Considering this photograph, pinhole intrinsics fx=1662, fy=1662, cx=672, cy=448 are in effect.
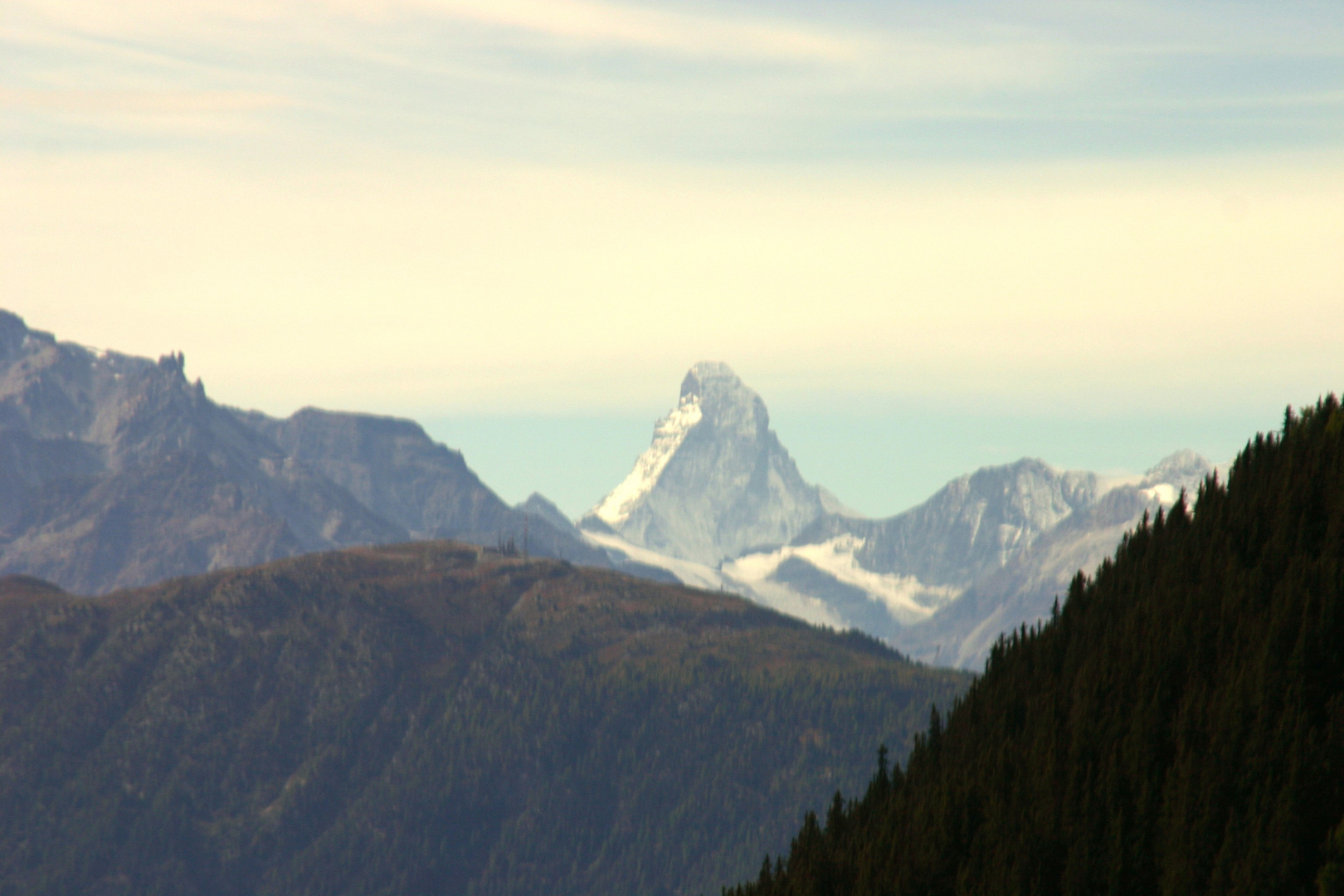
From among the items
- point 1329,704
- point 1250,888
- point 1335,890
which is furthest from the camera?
point 1329,704

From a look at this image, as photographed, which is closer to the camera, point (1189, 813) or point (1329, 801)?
point (1329, 801)

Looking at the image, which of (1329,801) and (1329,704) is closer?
(1329,801)

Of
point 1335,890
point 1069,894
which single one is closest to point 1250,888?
point 1335,890

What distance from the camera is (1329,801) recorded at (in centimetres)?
18362

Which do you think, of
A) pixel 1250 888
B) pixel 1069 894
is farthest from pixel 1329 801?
pixel 1069 894

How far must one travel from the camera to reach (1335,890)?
531ft

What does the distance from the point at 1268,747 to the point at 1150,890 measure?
73.6 feet

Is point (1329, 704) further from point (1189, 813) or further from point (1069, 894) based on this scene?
point (1069, 894)

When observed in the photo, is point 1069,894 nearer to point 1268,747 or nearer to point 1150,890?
point 1150,890

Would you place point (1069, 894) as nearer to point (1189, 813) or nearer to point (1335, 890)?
point (1189, 813)

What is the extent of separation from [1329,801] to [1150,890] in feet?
79.9

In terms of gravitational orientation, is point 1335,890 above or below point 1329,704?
below

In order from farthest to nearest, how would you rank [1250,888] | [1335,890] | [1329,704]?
→ [1329,704] < [1250,888] < [1335,890]

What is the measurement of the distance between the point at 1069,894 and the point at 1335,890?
41841mm
